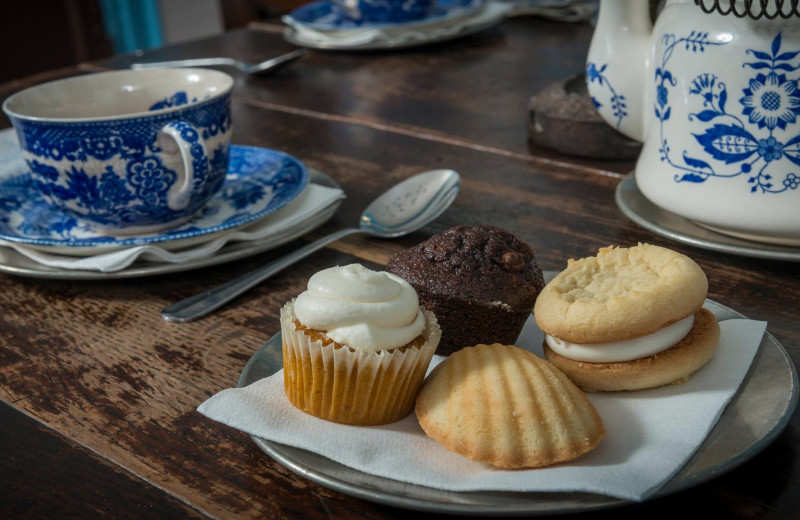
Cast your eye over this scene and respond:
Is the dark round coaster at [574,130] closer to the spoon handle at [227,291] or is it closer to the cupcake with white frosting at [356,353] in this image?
the spoon handle at [227,291]

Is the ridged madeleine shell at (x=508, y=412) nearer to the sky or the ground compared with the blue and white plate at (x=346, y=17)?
nearer to the ground

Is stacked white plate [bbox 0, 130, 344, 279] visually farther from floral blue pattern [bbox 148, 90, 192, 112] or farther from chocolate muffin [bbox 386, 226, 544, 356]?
chocolate muffin [bbox 386, 226, 544, 356]

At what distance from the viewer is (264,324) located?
26.2 inches

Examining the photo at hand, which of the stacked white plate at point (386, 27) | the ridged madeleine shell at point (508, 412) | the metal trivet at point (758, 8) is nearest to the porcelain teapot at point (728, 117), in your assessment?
the metal trivet at point (758, 8)

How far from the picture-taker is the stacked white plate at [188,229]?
73cm

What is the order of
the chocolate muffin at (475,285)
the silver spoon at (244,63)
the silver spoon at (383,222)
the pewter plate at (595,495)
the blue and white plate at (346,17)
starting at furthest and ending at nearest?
1. the blue and white plate at (346,17)
2. the silver spoon at (244,63)
3. the silver spoon at (383,222)
4. the chocolate muffin at (475,285)
5. the pewter plate at (595,495)

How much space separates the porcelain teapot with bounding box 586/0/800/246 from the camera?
0.65 metres

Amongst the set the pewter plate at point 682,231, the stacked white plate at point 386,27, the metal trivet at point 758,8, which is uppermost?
the metal trivet at point 758,8

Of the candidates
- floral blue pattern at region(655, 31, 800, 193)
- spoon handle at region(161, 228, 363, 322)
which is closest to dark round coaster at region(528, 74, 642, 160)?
floral blue pattern at region(655, 31, 800, 193)

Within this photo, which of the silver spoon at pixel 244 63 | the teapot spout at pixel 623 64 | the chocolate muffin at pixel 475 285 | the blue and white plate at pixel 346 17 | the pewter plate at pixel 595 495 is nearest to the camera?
the pewter plate at pixel 595 495

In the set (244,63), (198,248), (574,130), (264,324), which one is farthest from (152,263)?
(244,63)

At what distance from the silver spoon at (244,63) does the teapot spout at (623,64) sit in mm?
724

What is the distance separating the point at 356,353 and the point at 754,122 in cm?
39

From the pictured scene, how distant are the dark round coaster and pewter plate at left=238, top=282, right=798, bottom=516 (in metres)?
0.50
